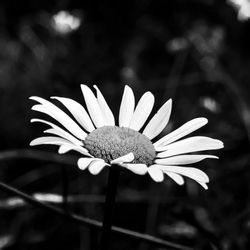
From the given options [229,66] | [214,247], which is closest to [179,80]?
[229,66]

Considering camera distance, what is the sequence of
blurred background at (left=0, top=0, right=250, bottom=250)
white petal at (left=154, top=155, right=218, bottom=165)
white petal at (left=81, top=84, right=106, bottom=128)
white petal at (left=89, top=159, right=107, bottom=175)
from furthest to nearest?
blurred background at (left=0, top=0, right=250, bottom=250) → white petal at (left=81, top=84, right=106, bottom=128) → white petal at (left=154, top=155, right=218, bottom=165) → white petal at (left=89, top=159, right=107, bottom=175)

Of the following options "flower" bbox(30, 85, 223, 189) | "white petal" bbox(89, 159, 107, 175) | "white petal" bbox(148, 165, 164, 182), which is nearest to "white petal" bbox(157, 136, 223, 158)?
"flower" bbox(30, 85, 223, 189)

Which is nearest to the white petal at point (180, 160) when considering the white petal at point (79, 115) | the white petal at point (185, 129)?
the white petal at point (185, 129)

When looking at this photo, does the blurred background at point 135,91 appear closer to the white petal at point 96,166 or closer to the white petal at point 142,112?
the white petal at point 142,112

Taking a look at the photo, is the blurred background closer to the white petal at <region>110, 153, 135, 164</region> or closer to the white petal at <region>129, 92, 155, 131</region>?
the white petal at <region>129, 92, 155, 131</region>

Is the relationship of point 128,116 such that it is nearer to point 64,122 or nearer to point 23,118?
point 64,122

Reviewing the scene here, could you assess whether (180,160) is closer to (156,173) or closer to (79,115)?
(156,173)
